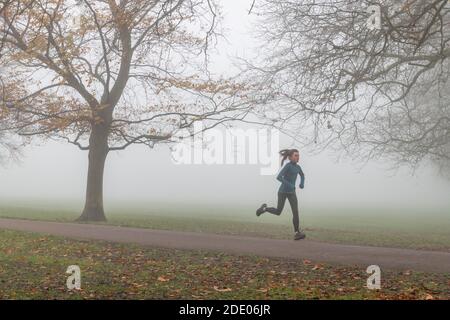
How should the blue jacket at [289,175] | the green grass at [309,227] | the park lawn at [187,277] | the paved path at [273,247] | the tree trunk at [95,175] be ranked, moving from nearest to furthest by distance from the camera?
the park lawn at [187,277] → the paved path at [273,247] → the blue jacket at [289,175] → the green grass at [309,227] → the tree trunk at [95,175]

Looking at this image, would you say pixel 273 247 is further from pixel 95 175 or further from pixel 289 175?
pixel 95 175

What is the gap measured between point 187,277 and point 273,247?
4208 millimetres

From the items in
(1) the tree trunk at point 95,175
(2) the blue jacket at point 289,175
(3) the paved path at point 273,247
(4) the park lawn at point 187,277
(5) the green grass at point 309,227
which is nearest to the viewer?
(4) the park lawn at point 187,277

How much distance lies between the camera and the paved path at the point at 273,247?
11.0m

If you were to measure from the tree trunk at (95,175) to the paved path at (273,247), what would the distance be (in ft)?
11.7

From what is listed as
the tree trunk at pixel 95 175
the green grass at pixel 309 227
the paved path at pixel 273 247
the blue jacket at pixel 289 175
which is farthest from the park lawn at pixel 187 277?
the tree trunk at pixel 95 175

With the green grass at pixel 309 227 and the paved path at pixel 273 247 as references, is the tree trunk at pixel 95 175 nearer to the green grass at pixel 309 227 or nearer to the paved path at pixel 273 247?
the green grass at pixel 309 227

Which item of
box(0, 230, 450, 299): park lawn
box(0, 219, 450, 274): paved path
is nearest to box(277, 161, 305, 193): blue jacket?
box(0, 219, 450, 274): paved path

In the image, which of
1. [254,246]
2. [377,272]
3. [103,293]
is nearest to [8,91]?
[254,246]

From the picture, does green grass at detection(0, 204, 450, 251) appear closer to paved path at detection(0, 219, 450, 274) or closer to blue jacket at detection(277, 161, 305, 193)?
paved path at detection(0, 219, 450, 274)

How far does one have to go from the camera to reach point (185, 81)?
2144cm

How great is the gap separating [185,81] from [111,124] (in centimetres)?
348
